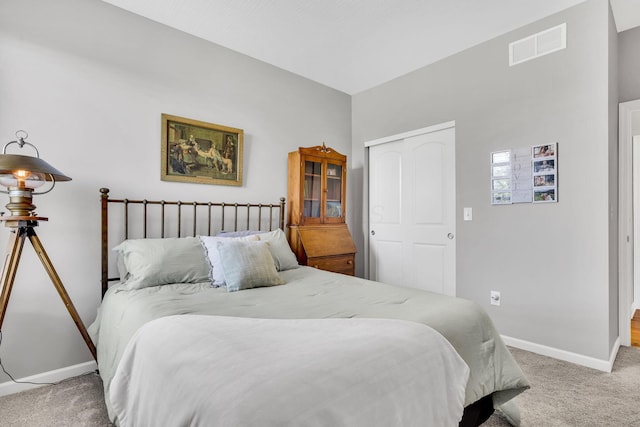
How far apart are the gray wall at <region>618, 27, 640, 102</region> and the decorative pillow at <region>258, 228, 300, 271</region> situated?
3.08 meters

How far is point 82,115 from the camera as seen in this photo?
2230 millimetres

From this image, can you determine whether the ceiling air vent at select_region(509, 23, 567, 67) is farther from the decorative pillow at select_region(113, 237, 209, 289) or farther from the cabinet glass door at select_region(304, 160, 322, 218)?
the decorative pillow at select_region(113, 237, 209, 289)

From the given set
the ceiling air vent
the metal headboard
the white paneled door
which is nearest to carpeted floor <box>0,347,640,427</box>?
the metal headboard

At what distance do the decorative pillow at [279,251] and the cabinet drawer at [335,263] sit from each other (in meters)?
0.44

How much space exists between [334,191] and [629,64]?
276 cm

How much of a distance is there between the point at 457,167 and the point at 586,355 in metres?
1.76

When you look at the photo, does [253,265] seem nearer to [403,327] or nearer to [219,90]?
[403,327]

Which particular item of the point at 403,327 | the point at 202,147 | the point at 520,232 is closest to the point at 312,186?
the point at 202,147

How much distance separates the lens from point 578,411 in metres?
1.78

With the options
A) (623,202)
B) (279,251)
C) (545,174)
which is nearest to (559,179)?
(545,174)

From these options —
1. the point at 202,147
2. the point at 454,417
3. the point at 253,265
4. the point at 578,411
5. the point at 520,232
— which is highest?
the point at 202,147

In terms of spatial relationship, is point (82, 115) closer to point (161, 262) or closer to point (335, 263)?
point (161, 262)

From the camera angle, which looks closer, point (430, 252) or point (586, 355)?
point (586, 355)

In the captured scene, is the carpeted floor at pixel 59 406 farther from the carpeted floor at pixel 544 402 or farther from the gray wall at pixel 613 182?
the gray wall at pixel 613 182
